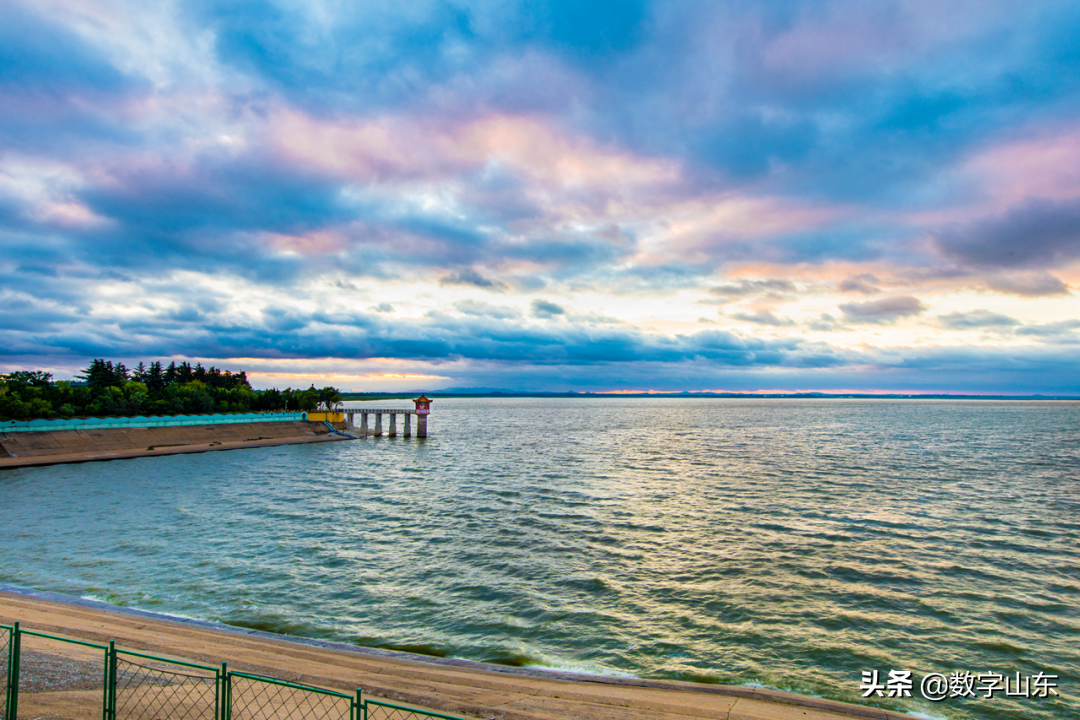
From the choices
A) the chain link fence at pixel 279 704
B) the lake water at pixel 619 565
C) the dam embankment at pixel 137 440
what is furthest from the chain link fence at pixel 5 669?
A: the dam embankment at pixel 137 440

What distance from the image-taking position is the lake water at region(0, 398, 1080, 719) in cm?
1485

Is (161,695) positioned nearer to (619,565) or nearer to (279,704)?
(279,704)

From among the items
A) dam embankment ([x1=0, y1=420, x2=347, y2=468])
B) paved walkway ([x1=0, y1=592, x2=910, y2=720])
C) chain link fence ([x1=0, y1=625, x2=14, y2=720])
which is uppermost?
chain link fence ([x1=0, y1=625, x2=14, y2=720])

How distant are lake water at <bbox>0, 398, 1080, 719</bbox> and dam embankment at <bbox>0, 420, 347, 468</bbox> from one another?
754 cm

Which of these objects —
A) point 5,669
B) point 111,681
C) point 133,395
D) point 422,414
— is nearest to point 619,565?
point 111,681

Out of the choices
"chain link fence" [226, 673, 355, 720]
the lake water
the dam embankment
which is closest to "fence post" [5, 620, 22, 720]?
"chain link fence" [226, 673, 355, 720]

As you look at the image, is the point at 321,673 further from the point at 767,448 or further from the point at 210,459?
the point at 767,448

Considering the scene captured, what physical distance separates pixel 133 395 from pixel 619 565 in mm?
100885

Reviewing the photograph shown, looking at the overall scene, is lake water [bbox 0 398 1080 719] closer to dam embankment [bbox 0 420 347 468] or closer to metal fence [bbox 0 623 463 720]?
metal fence [bbox 0 623 463 720]

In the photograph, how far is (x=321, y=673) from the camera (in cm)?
1208

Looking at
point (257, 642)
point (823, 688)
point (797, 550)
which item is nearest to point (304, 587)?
point (257, 642)

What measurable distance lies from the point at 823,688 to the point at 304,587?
1677cm

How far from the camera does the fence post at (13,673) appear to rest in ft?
27.4

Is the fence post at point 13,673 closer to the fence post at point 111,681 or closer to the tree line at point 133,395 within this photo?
the fence post at point 111,681
